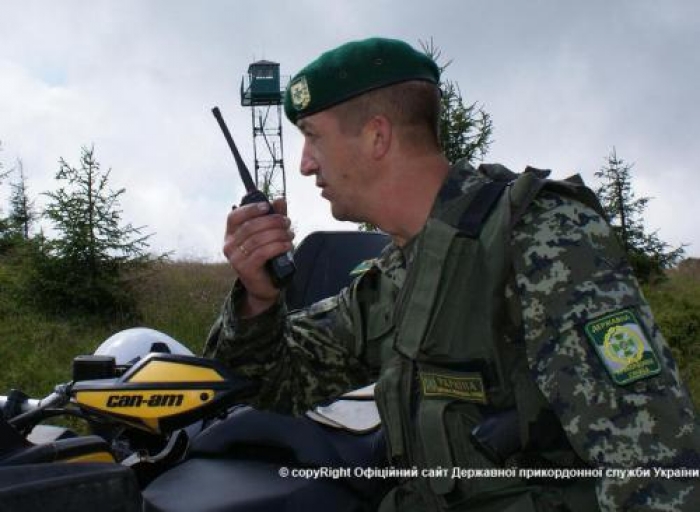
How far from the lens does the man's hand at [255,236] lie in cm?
172

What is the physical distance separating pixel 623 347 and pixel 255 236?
34.2 inches

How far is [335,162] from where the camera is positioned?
2029 millimetres

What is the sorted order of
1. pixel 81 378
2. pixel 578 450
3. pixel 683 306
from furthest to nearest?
pixel 683 306 < pixel 81 378 < pixel 578 450

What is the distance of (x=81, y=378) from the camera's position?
1594 millimetres

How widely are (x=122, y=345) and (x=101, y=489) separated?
1005mm

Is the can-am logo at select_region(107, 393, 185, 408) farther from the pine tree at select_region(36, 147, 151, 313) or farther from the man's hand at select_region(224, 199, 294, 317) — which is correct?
the pine tree at select_region(36, 147, 151, 313)

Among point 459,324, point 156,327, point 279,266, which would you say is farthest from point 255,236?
point 156,327

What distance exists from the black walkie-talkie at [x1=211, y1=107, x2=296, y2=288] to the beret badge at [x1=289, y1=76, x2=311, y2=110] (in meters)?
0.24

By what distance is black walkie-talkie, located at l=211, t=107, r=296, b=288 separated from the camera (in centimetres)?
175

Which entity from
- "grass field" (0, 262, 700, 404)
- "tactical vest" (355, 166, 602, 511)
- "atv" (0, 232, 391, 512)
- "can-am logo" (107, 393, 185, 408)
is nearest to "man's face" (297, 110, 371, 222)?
"tactical vest" (355, 166, 602, 511)

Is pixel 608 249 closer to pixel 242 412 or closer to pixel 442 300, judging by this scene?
pixel 442 300

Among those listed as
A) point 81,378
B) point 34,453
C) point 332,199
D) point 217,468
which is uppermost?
point 332,199

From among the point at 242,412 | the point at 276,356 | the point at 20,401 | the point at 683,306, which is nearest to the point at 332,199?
the point at 276,356

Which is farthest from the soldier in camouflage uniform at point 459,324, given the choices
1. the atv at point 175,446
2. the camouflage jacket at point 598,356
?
the atv at point 175,446
